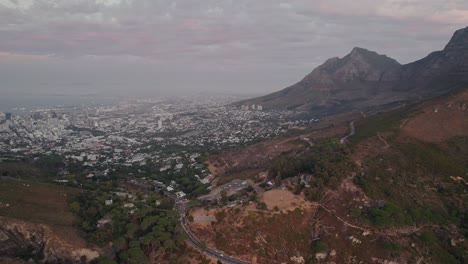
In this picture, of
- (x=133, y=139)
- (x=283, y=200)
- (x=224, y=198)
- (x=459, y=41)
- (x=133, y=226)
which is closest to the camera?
(x=133, y=226)

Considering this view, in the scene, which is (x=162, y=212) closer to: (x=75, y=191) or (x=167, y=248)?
(x=167, y=248)

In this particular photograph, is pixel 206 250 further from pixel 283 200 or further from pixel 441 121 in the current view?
pixel 441 121

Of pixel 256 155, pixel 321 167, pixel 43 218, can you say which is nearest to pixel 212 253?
pixel 321 167

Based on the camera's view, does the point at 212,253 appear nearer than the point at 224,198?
Yes

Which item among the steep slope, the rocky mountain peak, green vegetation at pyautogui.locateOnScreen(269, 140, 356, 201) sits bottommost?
green vegetation at pyautogui.locateOnScreen(269, 140, 356, 201)

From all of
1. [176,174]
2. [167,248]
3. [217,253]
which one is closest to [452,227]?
[217,253]

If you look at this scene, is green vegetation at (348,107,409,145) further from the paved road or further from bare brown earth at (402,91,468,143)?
the paved road

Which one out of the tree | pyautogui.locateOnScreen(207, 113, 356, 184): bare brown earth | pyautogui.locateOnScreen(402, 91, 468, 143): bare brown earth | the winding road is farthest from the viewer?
pyautogui.locateOnScreen(207, 113, 356, 184): bare brown earth

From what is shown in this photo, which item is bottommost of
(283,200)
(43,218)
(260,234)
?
(260,234)

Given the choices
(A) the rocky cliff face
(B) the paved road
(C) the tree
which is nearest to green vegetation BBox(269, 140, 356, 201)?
(C) the tree
